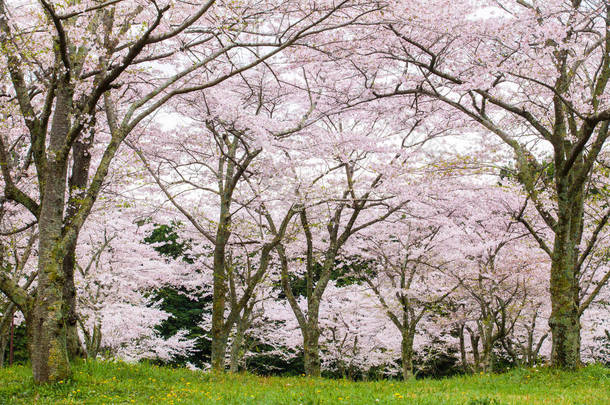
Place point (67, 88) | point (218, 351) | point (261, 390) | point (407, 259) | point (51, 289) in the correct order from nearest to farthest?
1. point (51, 289)
2. point (261, 390)
3. point (67, 88)
4. point (218, 351)
5. point (407, 259)

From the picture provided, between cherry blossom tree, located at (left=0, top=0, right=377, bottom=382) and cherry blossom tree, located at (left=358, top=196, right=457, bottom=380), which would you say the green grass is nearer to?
cherry blossom tree, located at (left=0, top=0, right=377, bottom=382)

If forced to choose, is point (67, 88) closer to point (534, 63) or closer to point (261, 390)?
point (261, 390)

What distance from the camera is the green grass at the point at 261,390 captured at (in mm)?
5770

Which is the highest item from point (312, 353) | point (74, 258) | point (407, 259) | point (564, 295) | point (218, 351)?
point (407, 259)

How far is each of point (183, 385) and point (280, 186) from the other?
688cm

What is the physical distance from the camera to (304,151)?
1367cm

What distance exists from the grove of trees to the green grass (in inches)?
19.9

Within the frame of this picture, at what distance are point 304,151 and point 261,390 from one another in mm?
7972

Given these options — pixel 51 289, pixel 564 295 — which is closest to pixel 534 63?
pixel 564 295

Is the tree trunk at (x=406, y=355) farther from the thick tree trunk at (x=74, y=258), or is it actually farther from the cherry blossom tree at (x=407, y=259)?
the thick tree trunk at (x=74, y=258)

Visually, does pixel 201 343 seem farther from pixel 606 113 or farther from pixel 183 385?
pixel 606 113

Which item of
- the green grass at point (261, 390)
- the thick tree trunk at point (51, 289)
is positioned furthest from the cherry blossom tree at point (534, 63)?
the thick tree trunk at point (51, 289)

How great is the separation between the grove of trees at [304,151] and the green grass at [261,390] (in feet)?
1.66

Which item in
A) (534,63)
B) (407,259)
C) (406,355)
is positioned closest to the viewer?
(534,63)
